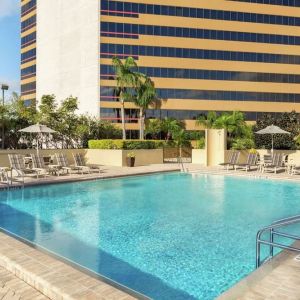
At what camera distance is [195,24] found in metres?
49.2

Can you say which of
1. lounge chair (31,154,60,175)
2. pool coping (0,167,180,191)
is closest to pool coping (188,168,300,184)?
pool coping (0,167,180,191)

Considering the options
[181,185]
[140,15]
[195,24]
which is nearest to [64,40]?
[140,15]

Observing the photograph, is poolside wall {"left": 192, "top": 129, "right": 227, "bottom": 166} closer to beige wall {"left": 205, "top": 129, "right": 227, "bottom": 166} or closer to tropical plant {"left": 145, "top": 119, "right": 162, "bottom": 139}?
beige wall {"left": 205, "top": 129, "right": 227, "bottom": 166}

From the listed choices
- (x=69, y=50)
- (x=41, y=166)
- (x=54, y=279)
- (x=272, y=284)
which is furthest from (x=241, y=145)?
(x=69, y=50)

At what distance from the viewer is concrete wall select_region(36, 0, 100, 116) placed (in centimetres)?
4762

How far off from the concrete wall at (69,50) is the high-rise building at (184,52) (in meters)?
0.14

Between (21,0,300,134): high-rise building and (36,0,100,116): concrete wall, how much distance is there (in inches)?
5.3

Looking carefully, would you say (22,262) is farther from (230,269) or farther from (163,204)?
(163,204)

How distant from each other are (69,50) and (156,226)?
45.3m

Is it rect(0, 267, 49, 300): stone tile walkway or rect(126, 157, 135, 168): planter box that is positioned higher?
rect(126, 157, 135, 168): planter box

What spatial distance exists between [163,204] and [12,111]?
62.1 ft

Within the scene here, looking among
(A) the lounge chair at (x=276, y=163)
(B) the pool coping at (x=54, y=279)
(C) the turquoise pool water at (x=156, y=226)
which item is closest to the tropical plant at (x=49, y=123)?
(C) the turquoise pool water at (x=156, y=226)

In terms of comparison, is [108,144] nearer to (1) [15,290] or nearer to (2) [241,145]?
(2) [241,145]

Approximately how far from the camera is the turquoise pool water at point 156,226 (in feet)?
21.8
